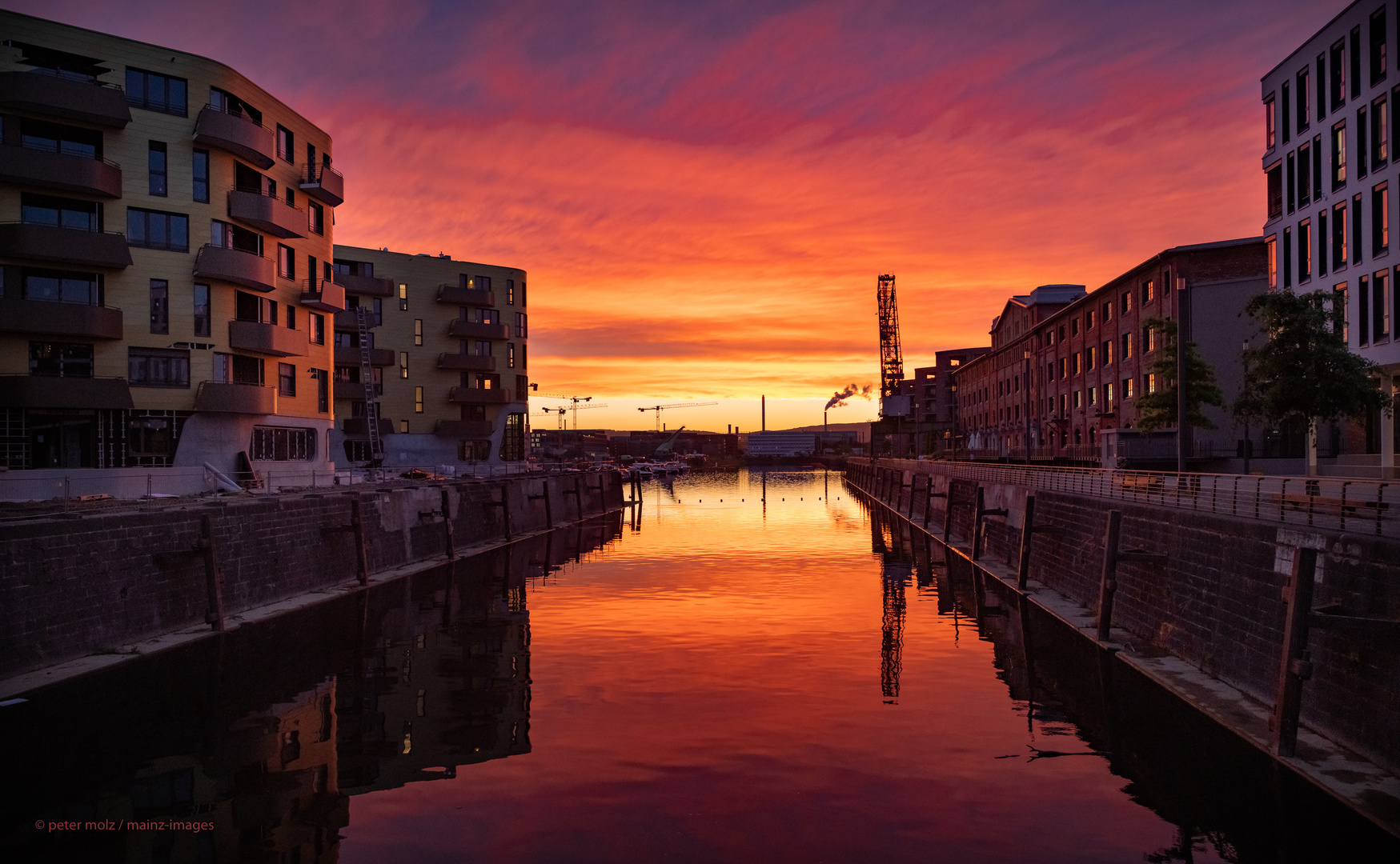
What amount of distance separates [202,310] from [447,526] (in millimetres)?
16345

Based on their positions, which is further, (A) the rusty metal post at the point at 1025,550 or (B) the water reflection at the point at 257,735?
(A) the rusty metal post at the point at 1025,550

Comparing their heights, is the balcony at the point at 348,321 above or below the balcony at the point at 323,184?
below

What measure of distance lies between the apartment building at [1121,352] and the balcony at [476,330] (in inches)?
1903

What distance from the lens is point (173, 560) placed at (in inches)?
1037

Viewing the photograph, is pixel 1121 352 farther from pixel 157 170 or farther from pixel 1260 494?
pixel 157 170

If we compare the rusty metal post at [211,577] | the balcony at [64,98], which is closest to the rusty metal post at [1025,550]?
the rusty metal post at [211,577]

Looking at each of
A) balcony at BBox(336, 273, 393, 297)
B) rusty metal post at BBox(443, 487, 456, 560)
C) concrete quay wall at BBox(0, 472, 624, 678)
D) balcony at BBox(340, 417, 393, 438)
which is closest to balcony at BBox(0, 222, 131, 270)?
concrete quay wall at BBox(0, 472, 624, 678)

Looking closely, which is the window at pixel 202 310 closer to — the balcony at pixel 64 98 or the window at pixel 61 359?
the window at pixel 61 359

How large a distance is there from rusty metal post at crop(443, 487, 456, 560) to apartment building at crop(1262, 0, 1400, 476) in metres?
38.2

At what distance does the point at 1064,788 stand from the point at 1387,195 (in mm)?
37328

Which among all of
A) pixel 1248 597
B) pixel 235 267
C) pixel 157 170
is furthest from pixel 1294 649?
pixel 157 170

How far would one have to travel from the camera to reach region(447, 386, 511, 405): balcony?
3580 inches

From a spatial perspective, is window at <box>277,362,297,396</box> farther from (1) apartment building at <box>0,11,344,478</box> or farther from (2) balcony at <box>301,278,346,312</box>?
(2) balcony at <box>301,278,346,312</box>

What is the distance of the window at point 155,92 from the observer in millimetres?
46031
